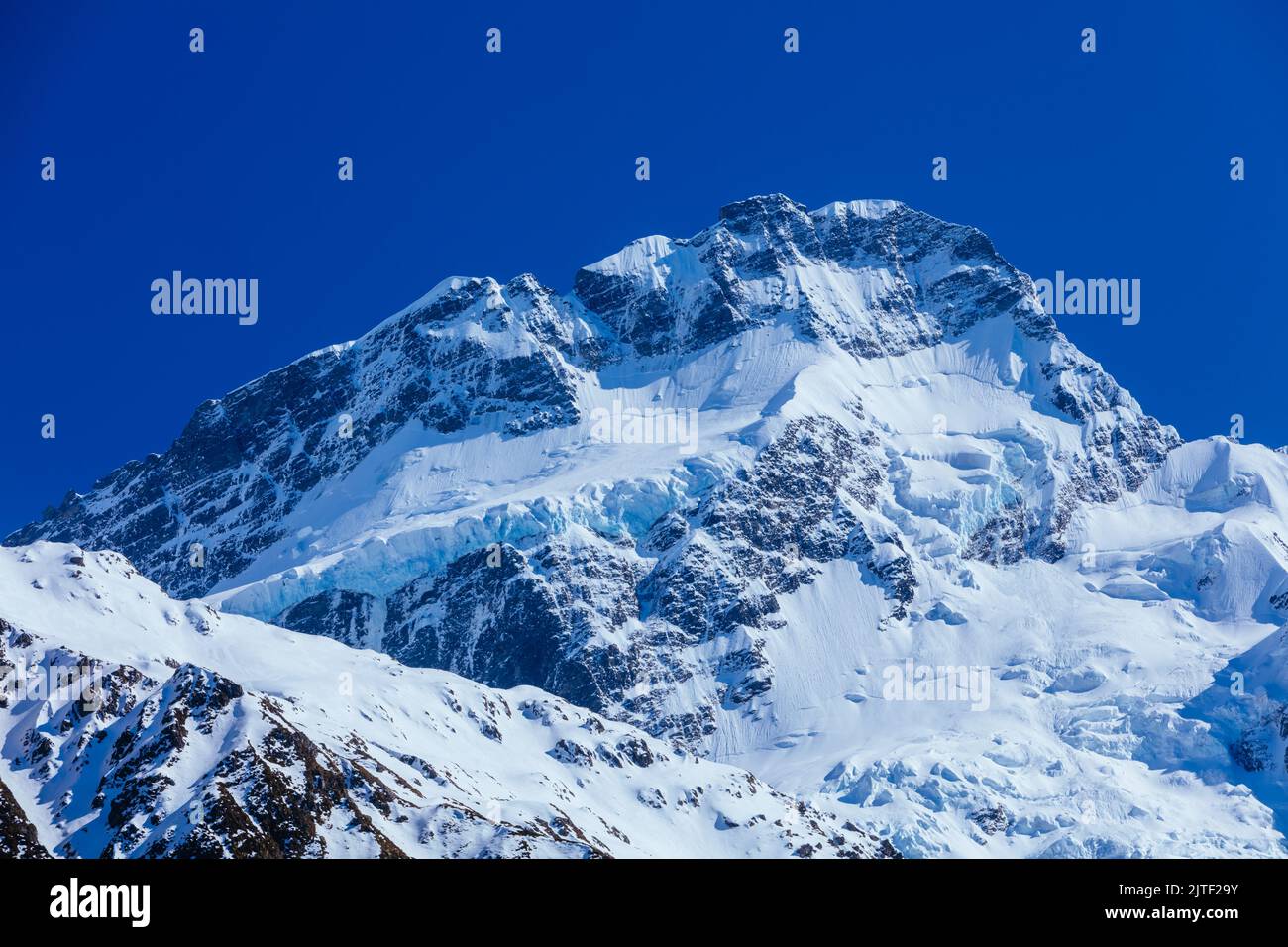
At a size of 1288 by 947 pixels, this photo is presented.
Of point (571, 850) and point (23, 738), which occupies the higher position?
point (23, 738)

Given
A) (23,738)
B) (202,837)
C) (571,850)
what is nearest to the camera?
Result: (202,837)

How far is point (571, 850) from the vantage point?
580ft

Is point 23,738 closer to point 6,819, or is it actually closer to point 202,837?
point 6,819
